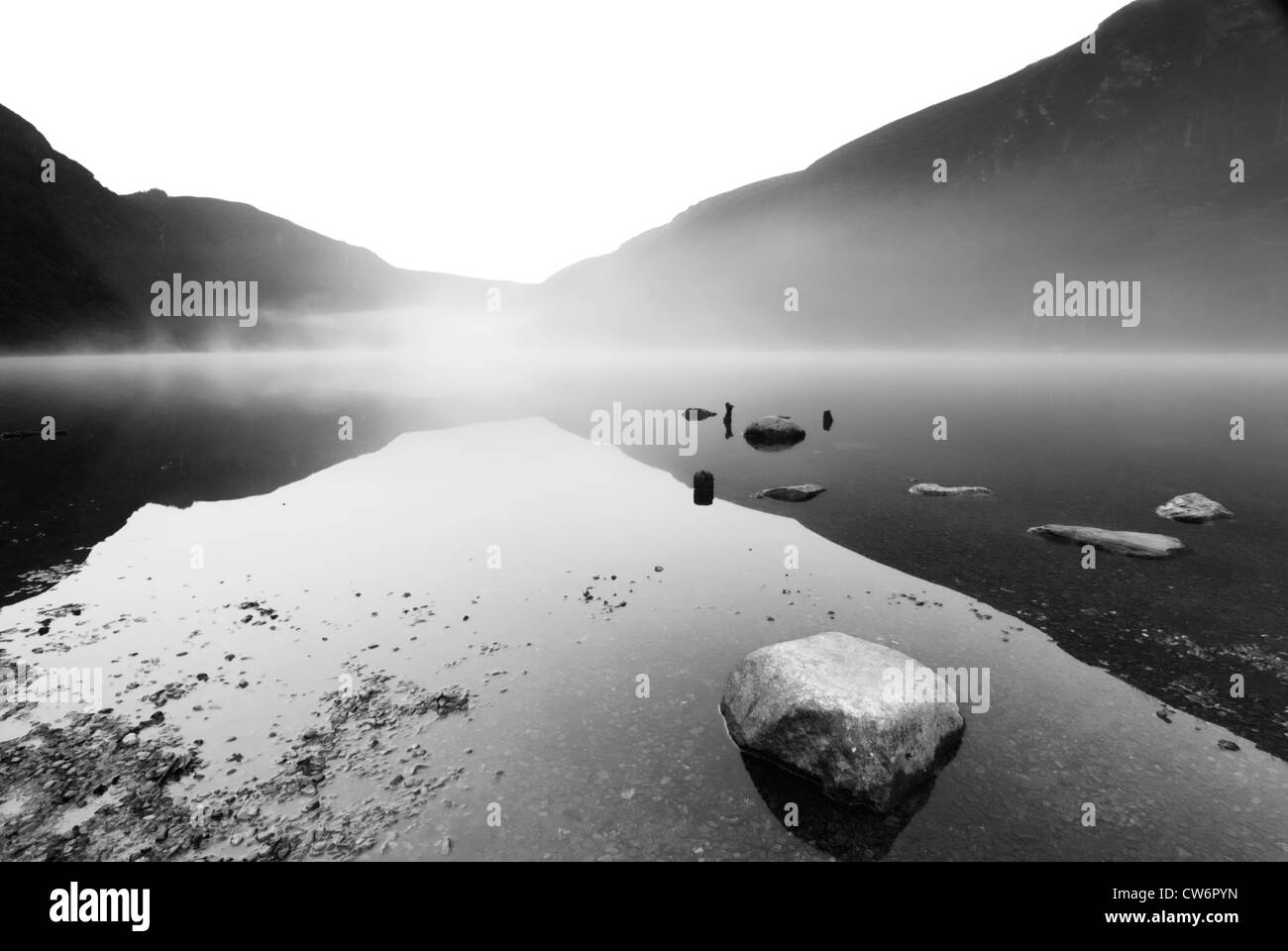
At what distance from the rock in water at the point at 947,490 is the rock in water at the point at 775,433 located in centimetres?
1619

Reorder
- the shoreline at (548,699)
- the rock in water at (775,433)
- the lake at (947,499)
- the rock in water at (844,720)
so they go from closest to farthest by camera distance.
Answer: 1. the shoreline at (548,699)
2. the rock in water at (844,720)
3. the lake at (947,499)
4. the rock in water at (775,433)

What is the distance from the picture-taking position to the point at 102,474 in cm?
3406

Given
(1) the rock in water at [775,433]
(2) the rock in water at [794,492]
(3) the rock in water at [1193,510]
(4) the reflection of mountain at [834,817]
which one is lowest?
(4) the reflection of mountain at [834,817]

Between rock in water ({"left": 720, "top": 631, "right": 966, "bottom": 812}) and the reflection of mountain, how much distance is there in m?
0.15

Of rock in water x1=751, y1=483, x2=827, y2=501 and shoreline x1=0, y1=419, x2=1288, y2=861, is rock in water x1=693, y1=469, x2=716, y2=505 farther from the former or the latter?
shoreline x1=0, y1=419, x2=1288, y2=861

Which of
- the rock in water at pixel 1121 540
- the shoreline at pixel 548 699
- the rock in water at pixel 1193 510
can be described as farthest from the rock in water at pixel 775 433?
the rock in water at pixel 1121 540

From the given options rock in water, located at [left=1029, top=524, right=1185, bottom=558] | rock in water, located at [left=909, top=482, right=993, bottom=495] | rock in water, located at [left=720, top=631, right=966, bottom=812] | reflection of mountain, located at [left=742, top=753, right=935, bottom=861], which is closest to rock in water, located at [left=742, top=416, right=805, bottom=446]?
rock in water, located at [left=909, top=482, right=993, bottom=495]

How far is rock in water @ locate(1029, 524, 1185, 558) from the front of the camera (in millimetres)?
20811

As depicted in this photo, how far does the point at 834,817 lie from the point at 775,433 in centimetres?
4016

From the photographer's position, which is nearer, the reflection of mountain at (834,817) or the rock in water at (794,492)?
the reflection of mountain at (834,817)

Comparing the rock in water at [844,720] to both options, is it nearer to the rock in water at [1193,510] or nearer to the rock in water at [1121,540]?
the rock in water at [1121,540]

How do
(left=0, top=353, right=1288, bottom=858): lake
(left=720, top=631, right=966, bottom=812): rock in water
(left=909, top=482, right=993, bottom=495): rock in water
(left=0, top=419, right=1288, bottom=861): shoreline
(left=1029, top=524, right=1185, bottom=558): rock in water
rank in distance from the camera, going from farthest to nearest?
(left=909, top=482, right=993, bottom=495): rock in water → (left=1029, top=524, right=1185, bottom=558): rock in water → (left=0, top=353, right=1288, bottom=858): lake → (left=720, top=631, right=966, bottom=812): rock in water → (left=0, top=419, right=1288, bottom=861): shoreline

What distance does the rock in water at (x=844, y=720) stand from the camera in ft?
31.3
